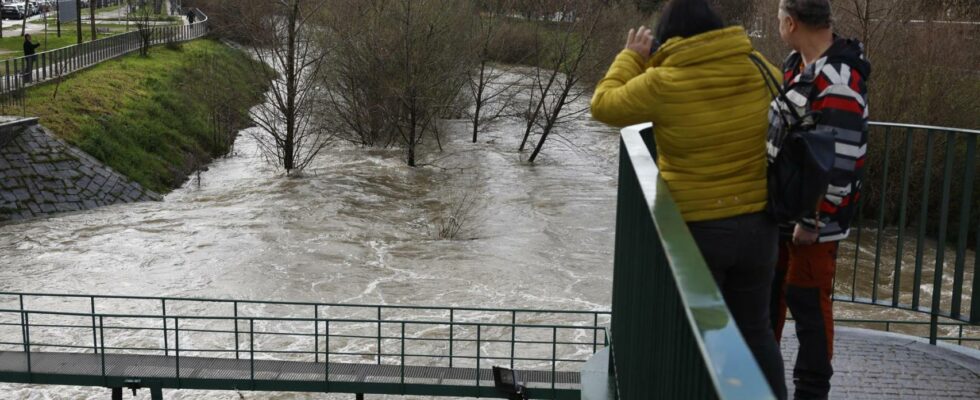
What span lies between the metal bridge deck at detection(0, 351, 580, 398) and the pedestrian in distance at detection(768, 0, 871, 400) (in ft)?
26.4

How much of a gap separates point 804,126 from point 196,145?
33.1 meters

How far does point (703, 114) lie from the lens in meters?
3.22

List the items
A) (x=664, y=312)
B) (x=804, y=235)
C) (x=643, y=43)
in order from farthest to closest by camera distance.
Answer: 1. (x=804, y=235)
2. (x=643, y=43)
3. (x=664, y=312)

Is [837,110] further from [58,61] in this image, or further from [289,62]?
[58,61]

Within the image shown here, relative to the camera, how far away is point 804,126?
3.29 meters

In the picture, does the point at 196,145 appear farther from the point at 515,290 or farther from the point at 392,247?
the point at 515,290

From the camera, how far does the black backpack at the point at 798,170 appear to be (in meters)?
3.18

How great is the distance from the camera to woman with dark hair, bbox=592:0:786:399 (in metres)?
3.16

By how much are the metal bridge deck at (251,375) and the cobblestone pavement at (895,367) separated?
6666mm

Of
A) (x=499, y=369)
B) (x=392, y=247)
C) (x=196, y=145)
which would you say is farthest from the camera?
(x=196, y=145)

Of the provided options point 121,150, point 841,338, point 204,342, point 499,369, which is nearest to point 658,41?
point 841,338

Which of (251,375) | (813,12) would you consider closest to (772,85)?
(813,12)

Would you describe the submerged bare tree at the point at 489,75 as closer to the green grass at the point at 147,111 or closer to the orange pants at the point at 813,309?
the green grass at the point at 147,111

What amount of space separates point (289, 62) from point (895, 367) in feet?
89.8
